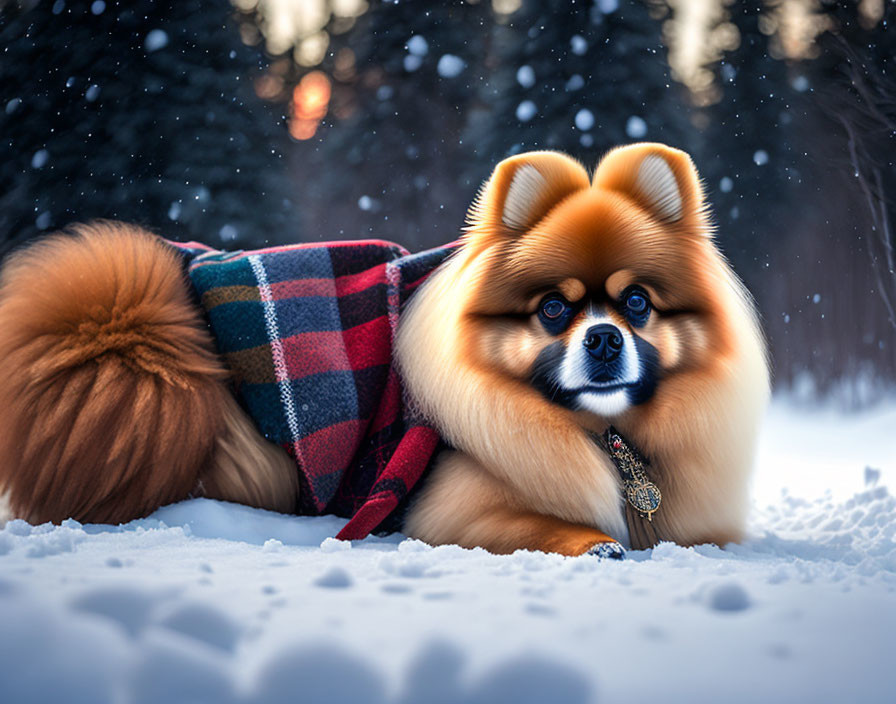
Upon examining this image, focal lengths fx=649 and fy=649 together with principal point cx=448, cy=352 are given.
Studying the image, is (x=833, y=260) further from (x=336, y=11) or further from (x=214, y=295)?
(x=336, y=11)

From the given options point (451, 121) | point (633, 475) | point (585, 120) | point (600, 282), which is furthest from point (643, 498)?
point (451, 121)

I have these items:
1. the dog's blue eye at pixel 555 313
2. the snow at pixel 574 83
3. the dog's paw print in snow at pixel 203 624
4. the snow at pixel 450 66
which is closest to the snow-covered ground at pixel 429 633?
the dog's paw print in snow at pixel 203 624

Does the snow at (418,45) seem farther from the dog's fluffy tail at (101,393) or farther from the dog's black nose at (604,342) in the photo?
the dog's black nose at (604,342)

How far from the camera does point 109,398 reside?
1948mm

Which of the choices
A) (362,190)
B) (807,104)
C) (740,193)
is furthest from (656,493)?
(362,190)

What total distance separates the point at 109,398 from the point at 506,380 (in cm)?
120

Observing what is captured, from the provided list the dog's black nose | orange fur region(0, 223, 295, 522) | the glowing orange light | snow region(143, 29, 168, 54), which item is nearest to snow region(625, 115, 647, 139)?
the glowing orange light

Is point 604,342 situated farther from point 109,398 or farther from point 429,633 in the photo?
point 109,398

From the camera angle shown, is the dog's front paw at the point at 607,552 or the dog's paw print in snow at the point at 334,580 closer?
the dog's paw print in snow at the point at 334,580

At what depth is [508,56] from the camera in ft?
14.6

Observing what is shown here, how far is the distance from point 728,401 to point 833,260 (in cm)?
193

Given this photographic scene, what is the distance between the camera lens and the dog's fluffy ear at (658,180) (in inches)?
82.9

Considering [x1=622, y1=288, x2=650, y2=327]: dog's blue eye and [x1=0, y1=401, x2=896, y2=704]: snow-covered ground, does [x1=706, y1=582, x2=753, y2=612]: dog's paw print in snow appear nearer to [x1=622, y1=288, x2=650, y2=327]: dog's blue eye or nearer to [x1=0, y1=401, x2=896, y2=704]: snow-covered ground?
[x1=0, y1=401, x2=896, y2=704]: snow-covered ground

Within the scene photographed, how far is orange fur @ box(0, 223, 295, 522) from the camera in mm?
1946
